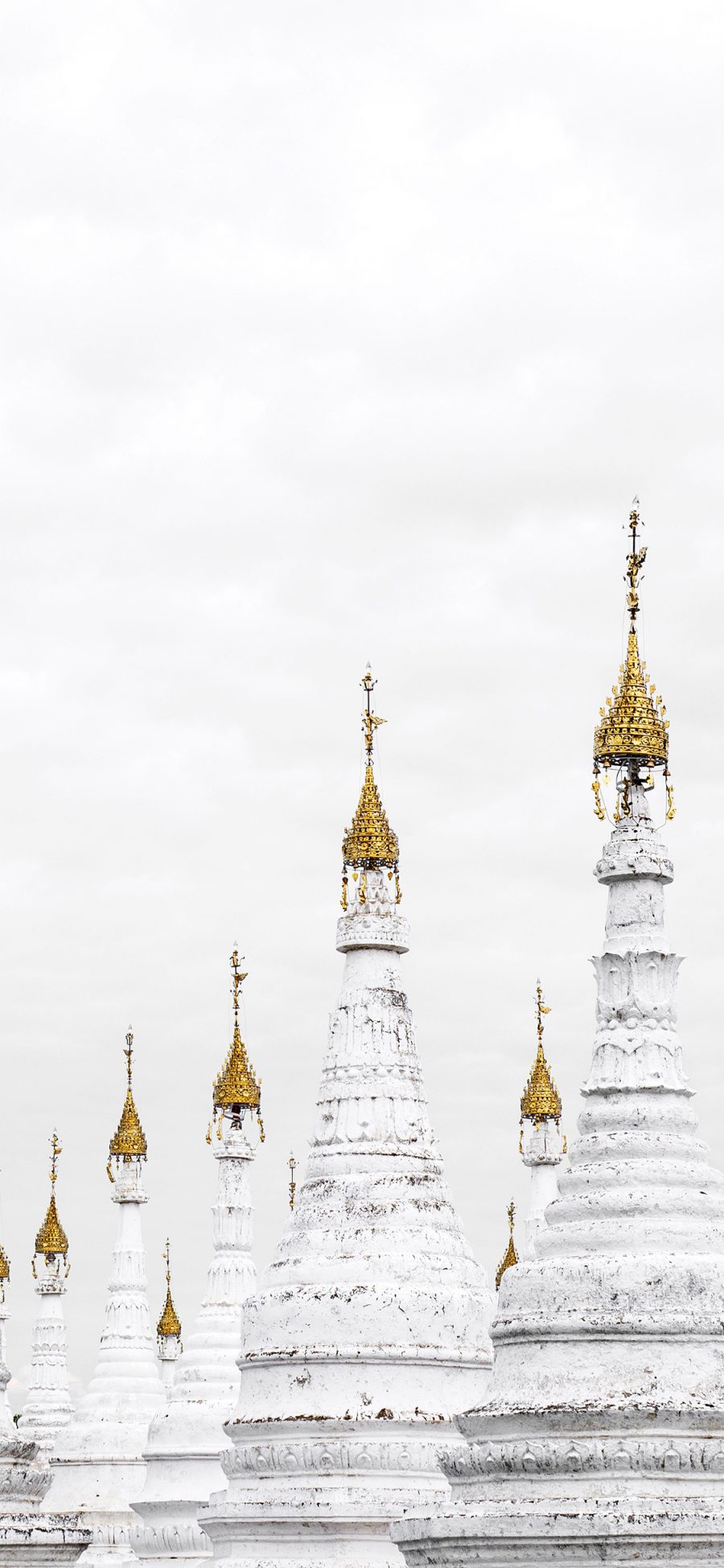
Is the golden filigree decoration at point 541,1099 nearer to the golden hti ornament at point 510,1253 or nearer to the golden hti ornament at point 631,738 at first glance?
the golden hti ornament at point 510,1253

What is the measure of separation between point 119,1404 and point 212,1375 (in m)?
9.40

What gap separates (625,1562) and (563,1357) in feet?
7.31

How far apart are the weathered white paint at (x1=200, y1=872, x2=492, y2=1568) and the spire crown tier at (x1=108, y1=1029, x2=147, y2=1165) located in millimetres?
19498

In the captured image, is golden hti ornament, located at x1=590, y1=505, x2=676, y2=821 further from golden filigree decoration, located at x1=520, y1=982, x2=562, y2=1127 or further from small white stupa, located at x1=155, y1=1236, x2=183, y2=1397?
small white stupa, located at x1=155, y1=1236, x2=183, y2=1397

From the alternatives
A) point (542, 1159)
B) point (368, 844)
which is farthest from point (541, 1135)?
point (368, 844)

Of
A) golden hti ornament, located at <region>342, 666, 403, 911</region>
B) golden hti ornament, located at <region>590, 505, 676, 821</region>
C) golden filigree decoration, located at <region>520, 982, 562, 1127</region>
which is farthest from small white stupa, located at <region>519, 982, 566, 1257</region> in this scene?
golden hti ornament, located at <region>590, 505, 676, 821</region>

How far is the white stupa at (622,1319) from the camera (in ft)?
76.8

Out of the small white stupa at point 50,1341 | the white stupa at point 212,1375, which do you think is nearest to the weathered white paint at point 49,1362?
the small white stupa at point 50,1341

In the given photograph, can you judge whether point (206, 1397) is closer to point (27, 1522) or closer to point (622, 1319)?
point (27, 1522)

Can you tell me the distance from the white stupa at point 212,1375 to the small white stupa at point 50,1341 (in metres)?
19.6

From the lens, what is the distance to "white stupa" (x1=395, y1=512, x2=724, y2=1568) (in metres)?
23.4

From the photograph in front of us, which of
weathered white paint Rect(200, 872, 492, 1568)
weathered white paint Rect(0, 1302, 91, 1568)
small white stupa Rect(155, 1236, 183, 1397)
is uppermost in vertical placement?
small white stupa Rect(155, 1236, 183, 1397)

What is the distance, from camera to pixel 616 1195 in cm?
2542

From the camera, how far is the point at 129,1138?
185ft
